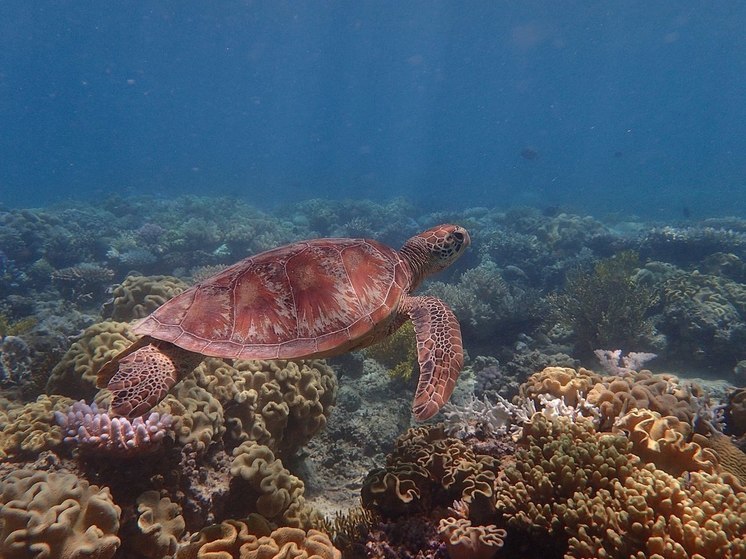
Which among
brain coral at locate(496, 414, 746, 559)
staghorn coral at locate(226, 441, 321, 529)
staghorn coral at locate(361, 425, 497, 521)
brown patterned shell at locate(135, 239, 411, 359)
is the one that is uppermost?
brown patterned shell at locate(135, 239, 411, 359)

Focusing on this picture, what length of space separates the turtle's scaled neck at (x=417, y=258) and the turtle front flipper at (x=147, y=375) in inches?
122

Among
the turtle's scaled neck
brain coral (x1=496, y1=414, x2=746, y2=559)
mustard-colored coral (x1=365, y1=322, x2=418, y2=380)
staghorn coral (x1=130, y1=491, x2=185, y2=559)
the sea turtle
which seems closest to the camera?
brain coral (x1=496, y1=414, x2=746, y2=559)

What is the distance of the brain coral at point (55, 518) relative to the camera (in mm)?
2400

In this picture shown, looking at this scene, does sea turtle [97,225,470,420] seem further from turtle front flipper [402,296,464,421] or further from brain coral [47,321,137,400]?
brain coral [47,321,137,400]

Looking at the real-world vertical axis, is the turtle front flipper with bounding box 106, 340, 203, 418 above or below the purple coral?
above

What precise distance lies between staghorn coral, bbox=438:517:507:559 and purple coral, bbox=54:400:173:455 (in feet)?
8.56

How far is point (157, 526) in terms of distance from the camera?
2.85m

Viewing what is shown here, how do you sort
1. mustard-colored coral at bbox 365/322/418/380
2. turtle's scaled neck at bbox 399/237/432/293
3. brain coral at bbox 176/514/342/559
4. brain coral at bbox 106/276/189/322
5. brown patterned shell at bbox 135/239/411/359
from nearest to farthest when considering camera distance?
brain coral at bbox 176/514/342/559 < brown patterned shell at bbox 135/239/411/359 < turtle's scaled neck at bbox 399/237/432/293 < brain coral at bbox 106/276/189/322 < mustard-colored coral at bbox 365/322/418/380

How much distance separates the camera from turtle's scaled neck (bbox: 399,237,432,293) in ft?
17.8

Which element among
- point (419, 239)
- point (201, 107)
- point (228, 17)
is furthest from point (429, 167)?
point (201, 107)

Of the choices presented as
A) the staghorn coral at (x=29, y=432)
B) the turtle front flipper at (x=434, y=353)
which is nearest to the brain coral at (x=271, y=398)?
the staghorn coral at (x=29, y=432)

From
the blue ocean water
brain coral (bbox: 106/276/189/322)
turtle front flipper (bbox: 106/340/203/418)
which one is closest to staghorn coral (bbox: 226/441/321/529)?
turtle front flipper (bbox: 106/340/203/418)

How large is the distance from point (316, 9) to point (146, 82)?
247 feet

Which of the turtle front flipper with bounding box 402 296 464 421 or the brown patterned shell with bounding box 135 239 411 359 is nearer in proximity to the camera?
the turtle front flipper with bounding box 402 296 464 421
